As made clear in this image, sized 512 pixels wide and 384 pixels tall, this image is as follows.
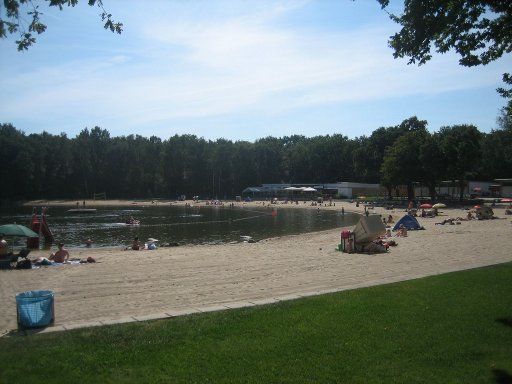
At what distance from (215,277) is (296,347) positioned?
8.29 meters

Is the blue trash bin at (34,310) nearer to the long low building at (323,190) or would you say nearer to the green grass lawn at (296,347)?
the green grass lawn at (296,347)

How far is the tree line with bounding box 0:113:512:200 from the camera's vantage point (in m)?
96.2

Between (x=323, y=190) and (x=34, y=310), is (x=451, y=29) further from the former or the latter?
(x=323, y=190)

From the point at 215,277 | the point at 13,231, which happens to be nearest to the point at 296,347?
the point at 215,277

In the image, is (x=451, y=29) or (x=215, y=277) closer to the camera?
(x=451, y=29)

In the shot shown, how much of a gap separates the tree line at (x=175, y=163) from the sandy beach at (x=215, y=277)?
73.5 metres

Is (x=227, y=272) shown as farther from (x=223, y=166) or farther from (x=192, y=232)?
(x=223, y=166)

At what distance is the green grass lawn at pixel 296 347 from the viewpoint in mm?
5621

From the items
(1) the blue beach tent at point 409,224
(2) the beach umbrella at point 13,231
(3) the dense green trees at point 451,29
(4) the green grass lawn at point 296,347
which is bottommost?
(1) the blue beach tent at point 409,224

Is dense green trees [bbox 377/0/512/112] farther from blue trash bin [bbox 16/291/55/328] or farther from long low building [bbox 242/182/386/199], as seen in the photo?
long low building [bbox 242/182/386/199]

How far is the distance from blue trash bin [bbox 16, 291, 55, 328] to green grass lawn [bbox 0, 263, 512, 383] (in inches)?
31.3

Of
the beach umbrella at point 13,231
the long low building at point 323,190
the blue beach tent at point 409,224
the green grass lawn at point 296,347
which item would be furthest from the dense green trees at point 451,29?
the long low building at point 323,190

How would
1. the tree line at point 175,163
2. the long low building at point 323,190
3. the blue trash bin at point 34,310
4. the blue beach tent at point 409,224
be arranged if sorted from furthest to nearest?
the long low building at point 323,190, the tree line at point 175,163, the blue beach tent at point 409,224, the blue trash bin at point 34,310

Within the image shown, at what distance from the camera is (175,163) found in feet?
399
